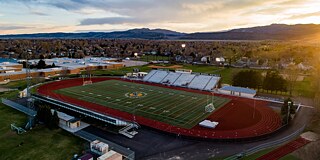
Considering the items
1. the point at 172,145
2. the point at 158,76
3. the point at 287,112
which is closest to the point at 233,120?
the point at 287,112

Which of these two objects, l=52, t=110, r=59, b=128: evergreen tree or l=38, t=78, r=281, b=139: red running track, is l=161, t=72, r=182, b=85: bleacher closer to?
l=38, t=78, r=281, b=139: red running track

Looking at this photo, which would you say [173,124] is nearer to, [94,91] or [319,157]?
[319,157]

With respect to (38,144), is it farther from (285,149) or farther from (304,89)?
(304,89)

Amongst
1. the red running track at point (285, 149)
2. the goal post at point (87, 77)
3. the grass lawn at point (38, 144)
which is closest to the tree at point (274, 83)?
the red running track at point (285, 149)

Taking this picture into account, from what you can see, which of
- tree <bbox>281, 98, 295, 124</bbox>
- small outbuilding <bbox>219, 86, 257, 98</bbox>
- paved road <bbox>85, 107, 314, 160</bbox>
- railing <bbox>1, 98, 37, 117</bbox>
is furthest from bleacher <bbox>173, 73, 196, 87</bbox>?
railing <bbox>1, 98, 37, 117</bbox>

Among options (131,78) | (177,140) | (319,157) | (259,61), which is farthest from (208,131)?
(259,61)
